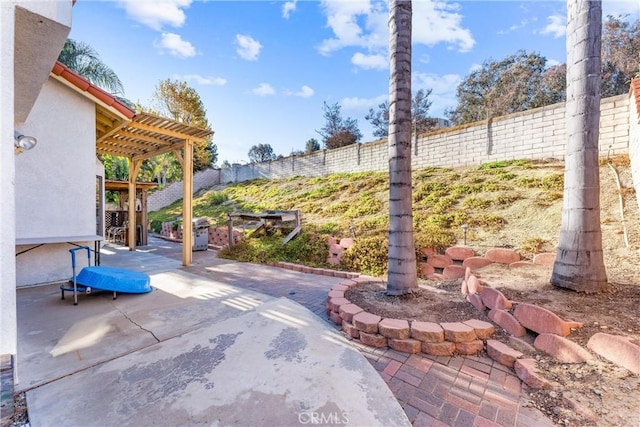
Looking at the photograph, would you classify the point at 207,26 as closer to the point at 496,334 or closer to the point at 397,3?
the point at 397,3

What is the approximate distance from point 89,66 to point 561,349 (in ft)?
61.7

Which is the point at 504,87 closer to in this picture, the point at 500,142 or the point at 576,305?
the point at 500,142

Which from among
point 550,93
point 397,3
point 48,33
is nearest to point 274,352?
point 48,33

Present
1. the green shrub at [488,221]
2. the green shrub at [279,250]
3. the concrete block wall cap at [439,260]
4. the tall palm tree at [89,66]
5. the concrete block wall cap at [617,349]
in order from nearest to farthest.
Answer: the concrete block wall cap at [617,349] < the concrete block wall cap at [439,260] < the green shrub at [488,221] < the green shrub at [279,250] < the tall palm tree at [89,66]

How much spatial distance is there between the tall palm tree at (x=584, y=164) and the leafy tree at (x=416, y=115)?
51.4ft

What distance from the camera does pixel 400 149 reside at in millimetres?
3277

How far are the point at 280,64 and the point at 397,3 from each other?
7642 mm

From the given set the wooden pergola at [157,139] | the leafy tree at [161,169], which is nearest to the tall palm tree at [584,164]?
the wooden pergola at [157,139]

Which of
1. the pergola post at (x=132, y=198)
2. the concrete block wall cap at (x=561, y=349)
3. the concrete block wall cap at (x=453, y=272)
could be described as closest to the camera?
the concrete block wall cap at (x=561, y=349)

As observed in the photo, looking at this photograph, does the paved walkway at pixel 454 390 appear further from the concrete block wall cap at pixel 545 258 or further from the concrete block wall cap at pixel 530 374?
the concrete block wall cap at pixel 545 258

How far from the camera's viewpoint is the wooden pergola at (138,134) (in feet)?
16.8

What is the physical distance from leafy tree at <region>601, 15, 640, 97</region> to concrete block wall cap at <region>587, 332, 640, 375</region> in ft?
58.2

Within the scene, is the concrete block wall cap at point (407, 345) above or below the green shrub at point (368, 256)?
below

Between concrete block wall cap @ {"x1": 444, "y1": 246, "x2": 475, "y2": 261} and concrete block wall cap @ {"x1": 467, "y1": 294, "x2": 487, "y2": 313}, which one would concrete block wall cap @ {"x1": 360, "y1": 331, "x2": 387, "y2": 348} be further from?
concrete block wall cap @ {"x1": 444, "y1": 246, "x2": 475, "y2": 261}
